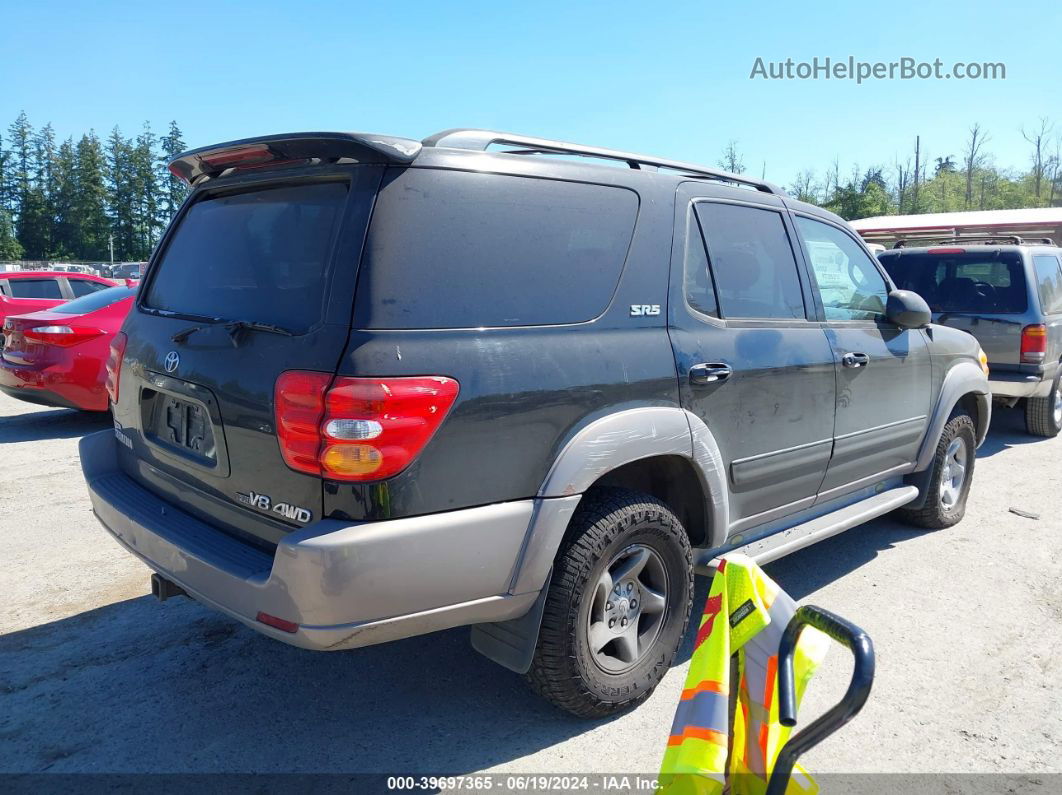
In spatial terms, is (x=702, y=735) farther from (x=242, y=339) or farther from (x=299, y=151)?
(x=299, y=151)

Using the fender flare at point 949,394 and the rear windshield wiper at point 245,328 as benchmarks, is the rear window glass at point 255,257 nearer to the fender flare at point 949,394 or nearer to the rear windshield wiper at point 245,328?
the rear windshield wiper at point 245,328

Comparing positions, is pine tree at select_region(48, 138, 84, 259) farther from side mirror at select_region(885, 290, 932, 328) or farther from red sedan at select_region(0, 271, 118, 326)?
side mirror at select_region(885, 290, 932, 328)

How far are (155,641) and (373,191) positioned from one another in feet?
7.82

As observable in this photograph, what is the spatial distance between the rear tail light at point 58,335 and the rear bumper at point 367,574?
5995 millimetres

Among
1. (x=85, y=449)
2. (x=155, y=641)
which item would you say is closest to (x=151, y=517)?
(x=85, y=449)

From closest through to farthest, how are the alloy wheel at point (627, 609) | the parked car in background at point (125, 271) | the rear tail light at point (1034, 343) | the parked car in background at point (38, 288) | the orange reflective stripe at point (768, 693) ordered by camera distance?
1. the orange reflective stripe at point (768, 693)
2. the alloy wheel at point (627, 609)
3. the rear tail light at point (1034, 343)
4. the parked car in background at point (38, 288)
5. the parked car in background at point (125, 271)

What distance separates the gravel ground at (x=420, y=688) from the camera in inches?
110

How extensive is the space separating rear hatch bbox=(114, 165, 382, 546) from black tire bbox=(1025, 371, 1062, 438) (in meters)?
8.13

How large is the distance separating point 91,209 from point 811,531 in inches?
4050

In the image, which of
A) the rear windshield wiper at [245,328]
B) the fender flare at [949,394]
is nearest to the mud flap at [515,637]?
the rear windshield wiper at [245,328]

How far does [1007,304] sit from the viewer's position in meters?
7.81

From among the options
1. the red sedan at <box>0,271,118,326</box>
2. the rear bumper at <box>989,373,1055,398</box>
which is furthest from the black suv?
the red sedan at <box>0,271,118,326</box>

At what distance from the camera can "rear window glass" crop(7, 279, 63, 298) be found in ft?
41.1

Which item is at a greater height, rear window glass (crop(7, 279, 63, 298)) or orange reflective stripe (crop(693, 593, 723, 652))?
rear window glass (crop(7, 279, 63, 298))
